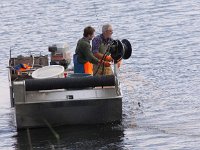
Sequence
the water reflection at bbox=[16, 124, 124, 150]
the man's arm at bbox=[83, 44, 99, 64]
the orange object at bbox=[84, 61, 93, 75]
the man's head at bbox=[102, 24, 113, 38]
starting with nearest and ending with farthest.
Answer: the water reflection at bbox=[16, 124, 124, 150]
the man's arm at bbox=[83, 44, 99, 64]
the man's head at bbox=[102, 24, 113, 38]
the orange object at bbox=[84, 61, 93, 75]

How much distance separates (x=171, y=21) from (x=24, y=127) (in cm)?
1510

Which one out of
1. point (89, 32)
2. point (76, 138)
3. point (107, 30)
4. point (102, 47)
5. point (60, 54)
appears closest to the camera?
point (76, 138)

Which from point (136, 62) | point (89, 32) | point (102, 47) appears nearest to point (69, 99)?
point (89, 32)

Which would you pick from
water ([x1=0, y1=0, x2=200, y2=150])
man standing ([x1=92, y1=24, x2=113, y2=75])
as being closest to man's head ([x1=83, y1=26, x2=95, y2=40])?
man standing ([x1=92, y1=24, x2=113, y2=75])

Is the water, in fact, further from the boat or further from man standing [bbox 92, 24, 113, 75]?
man standing [bbox 92, 24, 113, 75]

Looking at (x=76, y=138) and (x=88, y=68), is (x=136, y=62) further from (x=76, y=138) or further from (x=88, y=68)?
(x=76, y=138)

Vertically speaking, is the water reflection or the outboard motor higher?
the outboard motor

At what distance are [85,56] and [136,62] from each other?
713 centimetres

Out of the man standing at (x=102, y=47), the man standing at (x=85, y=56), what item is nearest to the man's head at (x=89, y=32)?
the man standing at (x=85, y=56)

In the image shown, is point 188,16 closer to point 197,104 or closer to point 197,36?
point 197,36

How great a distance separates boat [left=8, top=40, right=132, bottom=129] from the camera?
17312 mm

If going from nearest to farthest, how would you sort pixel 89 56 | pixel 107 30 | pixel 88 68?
pixel 89 56 → pixel 107 30 → pixel 88 68

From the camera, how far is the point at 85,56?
60.9 ft

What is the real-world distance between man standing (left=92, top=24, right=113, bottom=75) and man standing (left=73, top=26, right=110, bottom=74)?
0.15 meters
